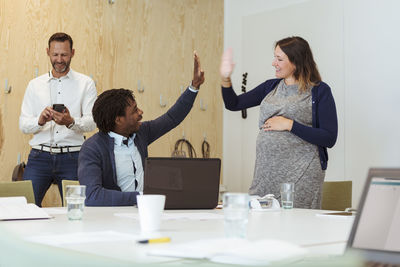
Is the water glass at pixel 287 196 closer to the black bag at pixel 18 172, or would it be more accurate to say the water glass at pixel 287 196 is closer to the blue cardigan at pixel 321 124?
the blue cardigan at pixel 321 124

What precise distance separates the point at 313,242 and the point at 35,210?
3.00 feet

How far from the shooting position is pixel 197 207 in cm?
217

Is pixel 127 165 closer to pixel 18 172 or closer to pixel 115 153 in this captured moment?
pixel 115 153

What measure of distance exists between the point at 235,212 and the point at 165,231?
275mm

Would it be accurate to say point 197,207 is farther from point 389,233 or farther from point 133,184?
point 389,233

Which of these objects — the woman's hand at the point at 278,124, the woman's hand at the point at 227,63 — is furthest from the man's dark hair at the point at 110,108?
the woman's hand at the point at 278,124

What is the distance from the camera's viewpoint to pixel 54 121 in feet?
12.6

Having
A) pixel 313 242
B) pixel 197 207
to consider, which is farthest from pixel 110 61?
pixel 313 242

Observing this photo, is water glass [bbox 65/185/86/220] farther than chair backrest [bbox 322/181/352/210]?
No

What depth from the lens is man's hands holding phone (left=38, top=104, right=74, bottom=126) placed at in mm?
3738

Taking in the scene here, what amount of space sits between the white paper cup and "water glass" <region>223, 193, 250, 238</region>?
236 mm

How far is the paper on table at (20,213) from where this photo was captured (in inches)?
66.2

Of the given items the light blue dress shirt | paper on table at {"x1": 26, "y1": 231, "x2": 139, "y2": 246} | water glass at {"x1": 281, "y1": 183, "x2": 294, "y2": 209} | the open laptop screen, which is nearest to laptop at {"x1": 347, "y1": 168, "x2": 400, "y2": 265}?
the open laptop screen

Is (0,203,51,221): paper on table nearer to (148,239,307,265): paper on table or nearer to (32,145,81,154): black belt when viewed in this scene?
(148,239,307,265): paper on table
